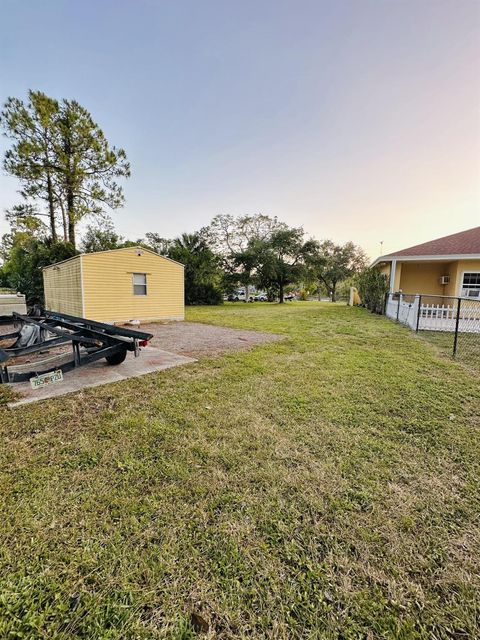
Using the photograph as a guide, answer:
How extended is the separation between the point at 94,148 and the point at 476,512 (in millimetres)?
23381

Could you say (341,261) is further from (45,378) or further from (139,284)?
(45,378)

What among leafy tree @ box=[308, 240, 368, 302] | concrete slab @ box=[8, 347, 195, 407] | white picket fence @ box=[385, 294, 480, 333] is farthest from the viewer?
leafy tree @ box=[308, 240, 368, 302]

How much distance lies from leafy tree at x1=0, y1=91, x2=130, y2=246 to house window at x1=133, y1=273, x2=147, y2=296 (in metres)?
11.4

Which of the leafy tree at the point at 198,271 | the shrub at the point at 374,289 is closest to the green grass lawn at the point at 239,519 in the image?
the shrub at the point at 374,289

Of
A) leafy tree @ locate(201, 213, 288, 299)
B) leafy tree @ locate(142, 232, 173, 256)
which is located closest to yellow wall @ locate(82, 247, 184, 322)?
leafy tree @ locate(201, 213, 288, 299)

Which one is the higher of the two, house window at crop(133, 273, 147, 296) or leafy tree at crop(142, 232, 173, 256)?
leafy tree at crop(142, 232, 173, 256)

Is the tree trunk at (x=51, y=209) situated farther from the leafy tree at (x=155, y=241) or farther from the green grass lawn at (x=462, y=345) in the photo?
the green grass lawn at (x=462, y=345)

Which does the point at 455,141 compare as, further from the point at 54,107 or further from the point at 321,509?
the point at 54,107

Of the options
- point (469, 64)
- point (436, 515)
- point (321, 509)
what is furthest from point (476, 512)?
point (469, 64)

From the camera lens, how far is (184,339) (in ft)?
24.6

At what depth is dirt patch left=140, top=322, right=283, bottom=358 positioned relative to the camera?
6.08 meters

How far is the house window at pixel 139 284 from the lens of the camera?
1055 centimetres

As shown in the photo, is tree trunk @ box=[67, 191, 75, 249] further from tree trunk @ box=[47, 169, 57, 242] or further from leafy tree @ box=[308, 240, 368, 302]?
leafy tree @ box=[308, 240, 368, 302]

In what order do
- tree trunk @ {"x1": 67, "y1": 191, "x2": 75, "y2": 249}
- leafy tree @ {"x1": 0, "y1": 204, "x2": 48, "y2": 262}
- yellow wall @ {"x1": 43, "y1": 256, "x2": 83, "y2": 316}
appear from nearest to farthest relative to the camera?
yellow wall @ {"x1": 43, "y1": 256, "x2": 83, "y2": 316} → leafy tree @ {"x1": 0, "y1": 204, "x2": 48, "y2": 262} → tree trunk @ {"x1": 67, "y1": 191, "x2": 75, "y2": 249}
